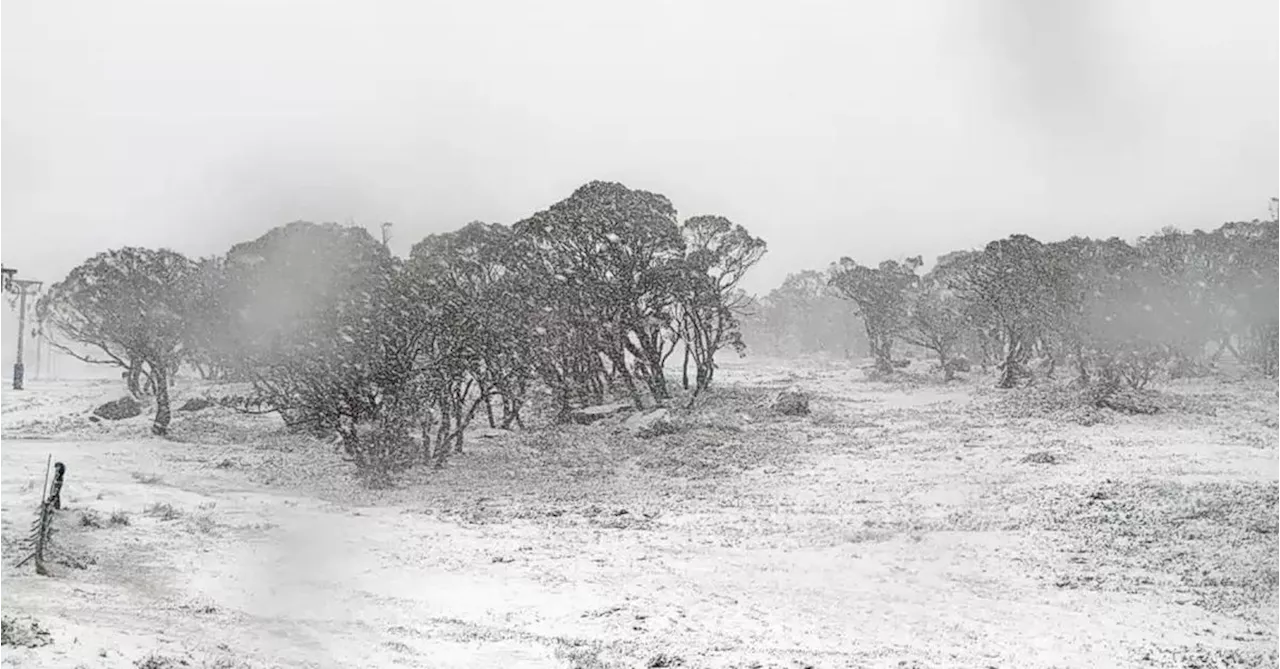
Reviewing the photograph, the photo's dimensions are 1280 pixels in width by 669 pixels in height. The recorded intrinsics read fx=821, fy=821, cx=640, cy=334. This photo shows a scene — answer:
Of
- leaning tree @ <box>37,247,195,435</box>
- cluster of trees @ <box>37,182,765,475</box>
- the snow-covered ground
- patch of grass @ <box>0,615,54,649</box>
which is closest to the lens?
patch of grass @ <box>0,615,54,649</box>

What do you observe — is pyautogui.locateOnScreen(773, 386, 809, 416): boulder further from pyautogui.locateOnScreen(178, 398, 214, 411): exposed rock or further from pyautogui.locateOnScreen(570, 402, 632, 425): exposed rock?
pyautogui.locateOnScreen(178, 398, 214, 411): exposed rock

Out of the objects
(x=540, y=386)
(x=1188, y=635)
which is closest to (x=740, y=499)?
(x=1188, y=635)

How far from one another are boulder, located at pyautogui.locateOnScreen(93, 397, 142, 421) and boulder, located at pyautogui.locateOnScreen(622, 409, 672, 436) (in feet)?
94.3

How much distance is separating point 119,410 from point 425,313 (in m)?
27.6

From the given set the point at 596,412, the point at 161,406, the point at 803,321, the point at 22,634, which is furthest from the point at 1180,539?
the point at 803,321

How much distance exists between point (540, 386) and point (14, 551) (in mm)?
33633

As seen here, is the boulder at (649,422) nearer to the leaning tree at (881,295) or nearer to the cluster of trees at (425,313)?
the cluster of trees at (425,313)

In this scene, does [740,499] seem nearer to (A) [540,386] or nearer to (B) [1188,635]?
(B) [1188,635]

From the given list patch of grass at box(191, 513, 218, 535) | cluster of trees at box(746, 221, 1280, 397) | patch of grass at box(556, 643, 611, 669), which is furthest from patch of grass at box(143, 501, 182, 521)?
cluster of trees at box(746, 221, 1280, 397)

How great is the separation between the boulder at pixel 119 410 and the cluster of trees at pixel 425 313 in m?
2.22

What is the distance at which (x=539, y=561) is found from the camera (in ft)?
59.8

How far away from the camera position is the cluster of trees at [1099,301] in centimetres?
4791

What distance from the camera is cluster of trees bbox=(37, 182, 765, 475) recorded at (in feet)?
93.7

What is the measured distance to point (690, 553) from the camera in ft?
61.9
